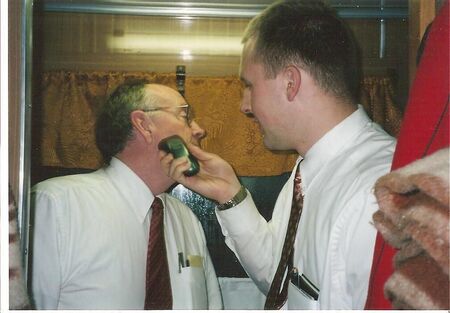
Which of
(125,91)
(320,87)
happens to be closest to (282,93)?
(320,87)

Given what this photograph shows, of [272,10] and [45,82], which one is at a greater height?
[272,10]

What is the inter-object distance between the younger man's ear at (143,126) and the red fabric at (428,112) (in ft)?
2.18

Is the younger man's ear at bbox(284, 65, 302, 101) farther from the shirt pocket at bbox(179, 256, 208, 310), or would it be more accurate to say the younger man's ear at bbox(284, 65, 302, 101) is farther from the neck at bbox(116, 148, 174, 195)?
the shirt pocket at bbox(179, 256, 208, 310)

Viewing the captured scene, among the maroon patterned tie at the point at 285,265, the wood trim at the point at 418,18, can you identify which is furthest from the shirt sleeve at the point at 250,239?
the wood trim at the point at 418,18

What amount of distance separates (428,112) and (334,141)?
362mm

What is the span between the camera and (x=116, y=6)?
953 mm

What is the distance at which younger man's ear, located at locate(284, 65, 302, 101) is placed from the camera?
0.81 metres

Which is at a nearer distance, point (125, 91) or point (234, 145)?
point (125, 91)

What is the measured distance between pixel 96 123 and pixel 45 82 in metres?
0.15

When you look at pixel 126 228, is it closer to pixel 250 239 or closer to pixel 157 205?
pixel 157 205

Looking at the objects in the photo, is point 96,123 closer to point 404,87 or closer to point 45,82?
point 45,82

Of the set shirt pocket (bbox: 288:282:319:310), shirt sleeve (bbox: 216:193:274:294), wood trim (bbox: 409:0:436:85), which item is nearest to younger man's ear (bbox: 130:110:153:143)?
shirt sleeve (bbox: 216:193:274:294)

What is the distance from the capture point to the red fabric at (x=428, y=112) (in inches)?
17.2

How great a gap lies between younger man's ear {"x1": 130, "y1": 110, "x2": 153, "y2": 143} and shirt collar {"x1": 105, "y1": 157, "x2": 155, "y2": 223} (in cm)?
8
